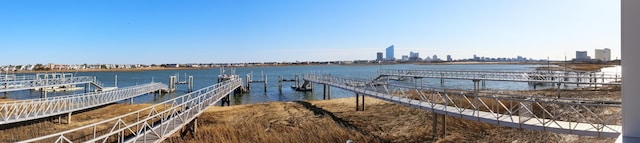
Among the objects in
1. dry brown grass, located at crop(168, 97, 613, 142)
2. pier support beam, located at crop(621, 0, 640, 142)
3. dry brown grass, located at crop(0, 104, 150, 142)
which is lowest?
dry brown grass, located at crop(0, 104, 150, 142)

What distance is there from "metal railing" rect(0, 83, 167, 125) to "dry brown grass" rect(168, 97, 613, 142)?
25.5 feet

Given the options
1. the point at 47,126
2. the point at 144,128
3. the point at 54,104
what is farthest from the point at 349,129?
the point at 54,104

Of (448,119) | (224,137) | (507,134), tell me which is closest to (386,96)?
(448,119)

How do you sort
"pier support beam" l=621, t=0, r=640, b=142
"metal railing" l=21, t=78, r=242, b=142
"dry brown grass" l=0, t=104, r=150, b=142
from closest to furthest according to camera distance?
"pier support beam" l=621, t=0, r=640, b=142 → "metal railing" l=21, t=78, r=242, b=142 → "dry brown grass" l=0, t=104, r=150, b=142

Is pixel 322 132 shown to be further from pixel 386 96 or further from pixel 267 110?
pixel 267 110

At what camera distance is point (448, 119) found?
17625mm

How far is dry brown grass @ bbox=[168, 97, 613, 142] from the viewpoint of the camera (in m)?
14.9

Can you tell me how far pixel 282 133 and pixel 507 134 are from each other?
9.49 meters

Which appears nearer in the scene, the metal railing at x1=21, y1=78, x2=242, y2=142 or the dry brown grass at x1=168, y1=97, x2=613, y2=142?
the metal railing at x1=21, y1=78, x2=242, y2=142

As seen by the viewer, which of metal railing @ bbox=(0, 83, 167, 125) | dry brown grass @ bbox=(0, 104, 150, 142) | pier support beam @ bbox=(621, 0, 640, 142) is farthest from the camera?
metal railing @ bbox=(0, 83, 167, 125)

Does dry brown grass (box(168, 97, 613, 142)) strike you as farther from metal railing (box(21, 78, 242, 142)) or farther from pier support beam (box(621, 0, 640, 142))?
pier support beam (box(621, 0, 640, 142))

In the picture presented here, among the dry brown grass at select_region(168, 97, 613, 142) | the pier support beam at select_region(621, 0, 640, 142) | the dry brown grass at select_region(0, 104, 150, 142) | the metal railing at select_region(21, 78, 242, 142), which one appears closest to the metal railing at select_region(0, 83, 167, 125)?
the dry brown grass at select_region(0, 104, 150, 142)

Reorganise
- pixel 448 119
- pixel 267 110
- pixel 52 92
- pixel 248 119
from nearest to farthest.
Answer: pixel 448 119, pixel 248 119, pixel 267 110, pixel 52 92

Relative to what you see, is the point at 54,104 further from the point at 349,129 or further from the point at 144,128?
the point at 349,129
